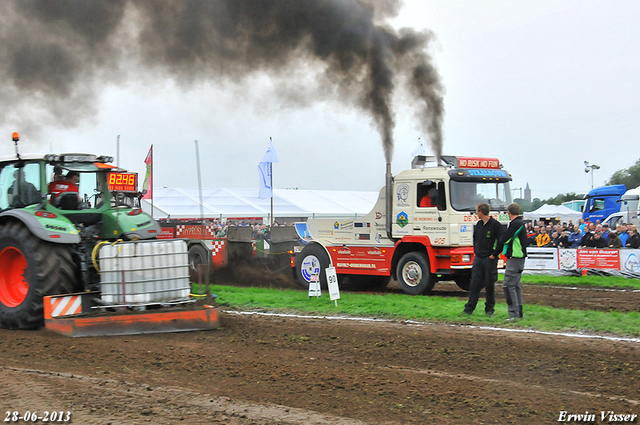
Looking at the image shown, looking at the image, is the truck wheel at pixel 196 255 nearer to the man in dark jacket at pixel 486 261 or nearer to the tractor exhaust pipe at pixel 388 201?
the tractor exhaust pipe at pixel 388 201

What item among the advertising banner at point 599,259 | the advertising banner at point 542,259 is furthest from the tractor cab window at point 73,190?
the advertising banner at point 599,259

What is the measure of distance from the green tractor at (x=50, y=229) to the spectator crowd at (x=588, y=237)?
517 inches

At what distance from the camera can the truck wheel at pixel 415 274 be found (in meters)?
12.6

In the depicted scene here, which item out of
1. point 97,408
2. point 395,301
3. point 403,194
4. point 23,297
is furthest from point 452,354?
point 403,194

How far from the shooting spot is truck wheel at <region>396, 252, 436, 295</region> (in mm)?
12570

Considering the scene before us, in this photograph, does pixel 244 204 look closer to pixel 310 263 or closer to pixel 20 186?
pixel 310 263

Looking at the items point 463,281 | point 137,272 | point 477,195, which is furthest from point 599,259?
point 137,272

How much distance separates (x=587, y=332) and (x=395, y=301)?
12.7ft

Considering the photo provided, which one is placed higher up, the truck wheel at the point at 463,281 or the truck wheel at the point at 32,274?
the truck wheel at the point at 32,274

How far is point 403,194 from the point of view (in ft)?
42.5

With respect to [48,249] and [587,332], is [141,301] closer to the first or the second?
[48,249]

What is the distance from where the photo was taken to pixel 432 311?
382 inches

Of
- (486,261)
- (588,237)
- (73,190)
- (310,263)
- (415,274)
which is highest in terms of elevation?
(73,190)

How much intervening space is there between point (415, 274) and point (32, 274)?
781cm
